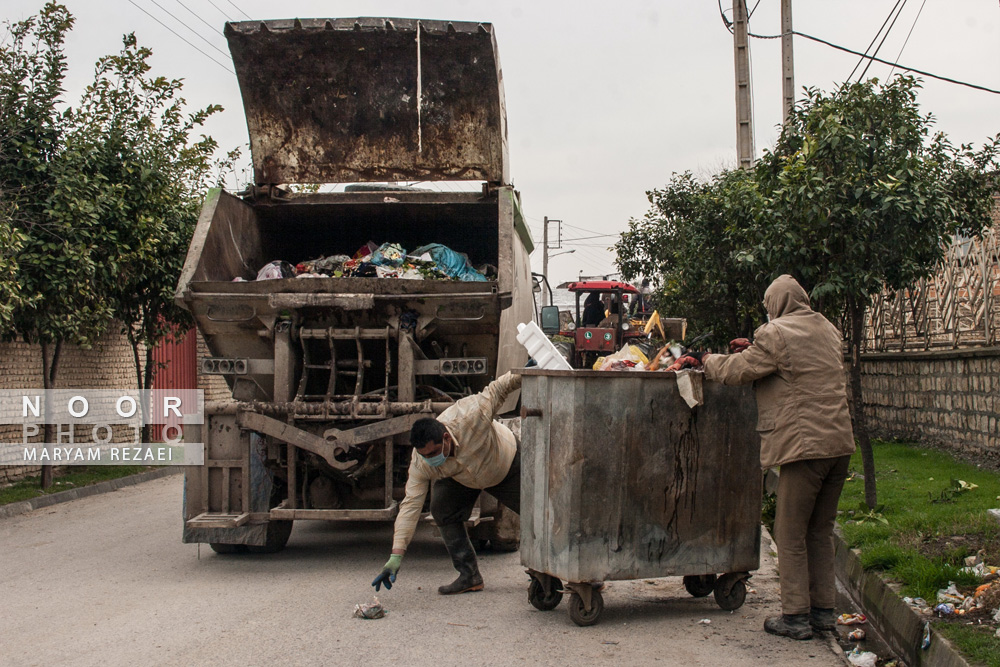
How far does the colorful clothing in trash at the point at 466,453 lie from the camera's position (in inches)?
208

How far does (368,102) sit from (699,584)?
16.2 ft

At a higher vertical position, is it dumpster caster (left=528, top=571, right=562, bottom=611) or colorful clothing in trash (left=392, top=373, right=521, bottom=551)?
colorful clothing in trash (left=392, top=373, right=521, bottom=551)

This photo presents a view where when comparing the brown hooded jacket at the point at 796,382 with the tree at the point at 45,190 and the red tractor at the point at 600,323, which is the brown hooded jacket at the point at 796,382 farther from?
the red tractor at the point at 600,323

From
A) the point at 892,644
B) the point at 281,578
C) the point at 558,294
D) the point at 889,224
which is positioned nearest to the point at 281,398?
the point at 281,578

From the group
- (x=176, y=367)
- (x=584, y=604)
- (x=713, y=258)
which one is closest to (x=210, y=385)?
(x=176, y=367)

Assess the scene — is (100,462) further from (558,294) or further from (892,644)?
(558,294)

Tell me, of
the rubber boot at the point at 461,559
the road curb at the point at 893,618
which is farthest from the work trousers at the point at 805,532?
the rubber boot at the point at 461,559

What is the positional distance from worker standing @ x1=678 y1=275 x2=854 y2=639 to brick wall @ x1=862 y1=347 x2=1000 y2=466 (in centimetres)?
516

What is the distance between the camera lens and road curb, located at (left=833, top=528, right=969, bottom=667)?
4.05 m

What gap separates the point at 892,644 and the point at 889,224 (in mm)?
3352

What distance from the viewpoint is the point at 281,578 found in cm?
626

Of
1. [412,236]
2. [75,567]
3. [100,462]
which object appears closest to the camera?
[75,567]

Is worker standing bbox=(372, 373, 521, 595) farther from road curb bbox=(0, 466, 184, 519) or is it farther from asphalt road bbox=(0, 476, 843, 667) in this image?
road curb bbox=(0, 466, 184, 519)

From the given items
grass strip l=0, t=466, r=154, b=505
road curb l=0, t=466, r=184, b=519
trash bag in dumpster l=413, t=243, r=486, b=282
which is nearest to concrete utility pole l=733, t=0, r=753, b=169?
trash bag in dumpster l=413, t=243, r=486, b=282
